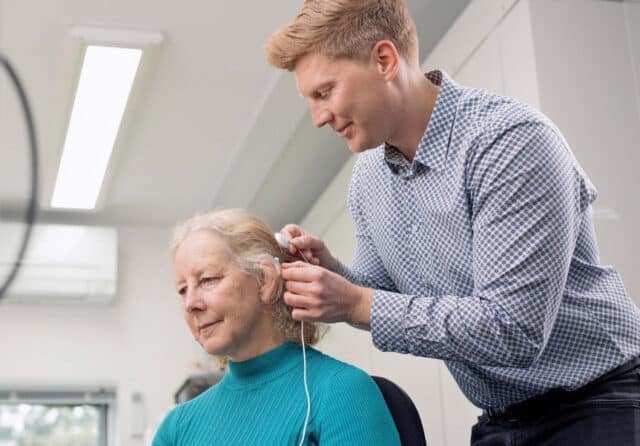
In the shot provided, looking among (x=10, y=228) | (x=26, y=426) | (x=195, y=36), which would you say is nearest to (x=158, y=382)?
(x=26, y=426)

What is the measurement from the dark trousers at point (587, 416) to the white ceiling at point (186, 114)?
1.89 m

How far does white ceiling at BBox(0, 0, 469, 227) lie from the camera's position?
3168mm

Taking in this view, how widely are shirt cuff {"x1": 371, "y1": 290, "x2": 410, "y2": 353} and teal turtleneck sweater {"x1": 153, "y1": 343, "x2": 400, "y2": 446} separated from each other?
301 millimetres

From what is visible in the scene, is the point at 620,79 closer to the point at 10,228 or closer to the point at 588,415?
the point at 588,415

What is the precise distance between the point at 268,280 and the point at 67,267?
3.21 m

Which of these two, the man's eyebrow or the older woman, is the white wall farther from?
the man's eyebrow

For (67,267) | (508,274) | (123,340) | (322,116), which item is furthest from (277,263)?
(123,340)

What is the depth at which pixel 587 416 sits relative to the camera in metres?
1.48

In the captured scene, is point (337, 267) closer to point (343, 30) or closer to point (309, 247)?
point (309, 247)

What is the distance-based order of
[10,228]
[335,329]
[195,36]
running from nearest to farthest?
[195,36] < [335,329] < [10,228]

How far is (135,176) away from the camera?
453cm

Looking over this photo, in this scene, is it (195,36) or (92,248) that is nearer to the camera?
(195,36)

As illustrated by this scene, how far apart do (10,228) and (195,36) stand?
2079mm

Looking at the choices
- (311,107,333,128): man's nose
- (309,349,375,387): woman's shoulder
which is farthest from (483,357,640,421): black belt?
(311,107,333,128): man's nose
